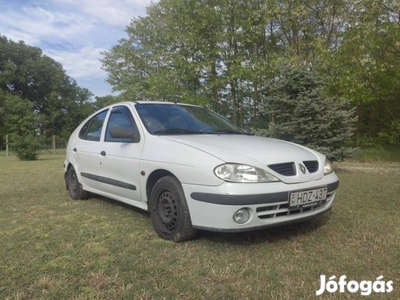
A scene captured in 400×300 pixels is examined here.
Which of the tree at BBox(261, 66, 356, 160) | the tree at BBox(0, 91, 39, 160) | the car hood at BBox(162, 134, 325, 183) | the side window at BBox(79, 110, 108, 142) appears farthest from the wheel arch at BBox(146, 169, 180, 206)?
the tree at BBox(0, 91, 39, 160)

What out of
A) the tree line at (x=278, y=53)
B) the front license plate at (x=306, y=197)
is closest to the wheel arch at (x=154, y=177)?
the front license plate at (x=306, y=197)

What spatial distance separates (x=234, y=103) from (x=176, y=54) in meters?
4.53

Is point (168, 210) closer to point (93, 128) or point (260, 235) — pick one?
point (260, 235)

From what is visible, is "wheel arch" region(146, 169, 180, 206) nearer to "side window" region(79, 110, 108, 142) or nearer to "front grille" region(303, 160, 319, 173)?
"front grille" region(303, 160, 319, 173)

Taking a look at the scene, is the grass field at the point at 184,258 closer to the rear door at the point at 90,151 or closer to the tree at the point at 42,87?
the rear door at the point at 90,151

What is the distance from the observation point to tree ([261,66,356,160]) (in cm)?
862

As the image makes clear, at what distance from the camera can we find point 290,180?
2.97m

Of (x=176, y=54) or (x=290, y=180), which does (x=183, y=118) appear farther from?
(x=176, y=54)

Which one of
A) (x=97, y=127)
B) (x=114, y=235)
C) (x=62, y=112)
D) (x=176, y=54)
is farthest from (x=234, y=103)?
(x=62, y=112)

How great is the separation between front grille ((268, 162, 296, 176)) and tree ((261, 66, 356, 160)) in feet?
19.2

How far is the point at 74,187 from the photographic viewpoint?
5.47 meters

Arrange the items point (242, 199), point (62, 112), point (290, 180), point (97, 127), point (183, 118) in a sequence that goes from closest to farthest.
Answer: point (242, 199) < point (290, 180) < point (183, 118) < point (97, 127) < point (62, 112)

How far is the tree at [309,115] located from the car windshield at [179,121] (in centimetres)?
475

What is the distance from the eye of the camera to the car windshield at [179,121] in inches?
149
